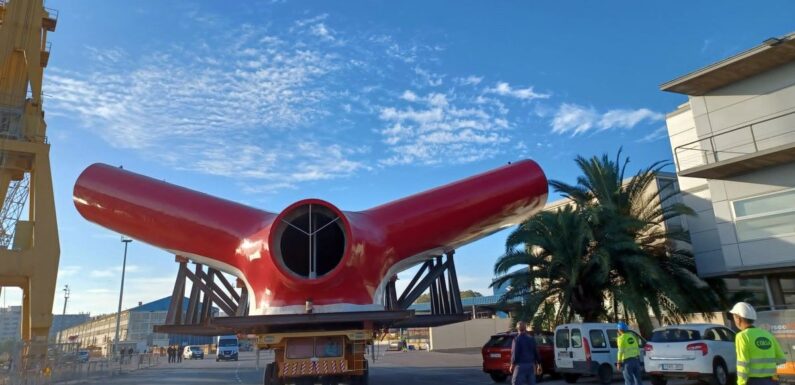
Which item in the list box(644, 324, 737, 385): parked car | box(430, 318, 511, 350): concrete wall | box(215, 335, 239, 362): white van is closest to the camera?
box(644, 324, 737, 385): parked car

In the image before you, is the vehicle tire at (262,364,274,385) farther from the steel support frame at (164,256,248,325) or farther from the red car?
the red car

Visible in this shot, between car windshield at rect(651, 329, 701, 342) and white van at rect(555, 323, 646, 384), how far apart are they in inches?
67.9

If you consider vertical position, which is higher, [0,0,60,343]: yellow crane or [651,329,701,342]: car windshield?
[0,0,60,343]: yellow crane

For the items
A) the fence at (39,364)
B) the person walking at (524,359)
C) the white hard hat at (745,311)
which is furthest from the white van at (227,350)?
the white hard hat at (745,311)

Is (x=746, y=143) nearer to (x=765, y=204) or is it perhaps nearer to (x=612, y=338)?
(x=765, y=204)

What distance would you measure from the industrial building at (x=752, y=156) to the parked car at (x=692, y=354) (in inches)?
232

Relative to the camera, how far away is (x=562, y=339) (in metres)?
14.5

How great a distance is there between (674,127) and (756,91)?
20.7 ft

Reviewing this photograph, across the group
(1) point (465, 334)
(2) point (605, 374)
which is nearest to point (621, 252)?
(2) point (605, 374)

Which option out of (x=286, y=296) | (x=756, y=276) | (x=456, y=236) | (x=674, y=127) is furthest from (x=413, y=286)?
(x=674, y=127)

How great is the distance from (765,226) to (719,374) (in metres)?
8.05

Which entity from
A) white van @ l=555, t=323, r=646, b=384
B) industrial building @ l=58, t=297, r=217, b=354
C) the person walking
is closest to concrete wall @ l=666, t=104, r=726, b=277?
white van @ l=555, t=323, r=646, b=384

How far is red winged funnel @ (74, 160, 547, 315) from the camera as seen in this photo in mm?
10297

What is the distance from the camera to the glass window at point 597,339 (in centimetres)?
1398
